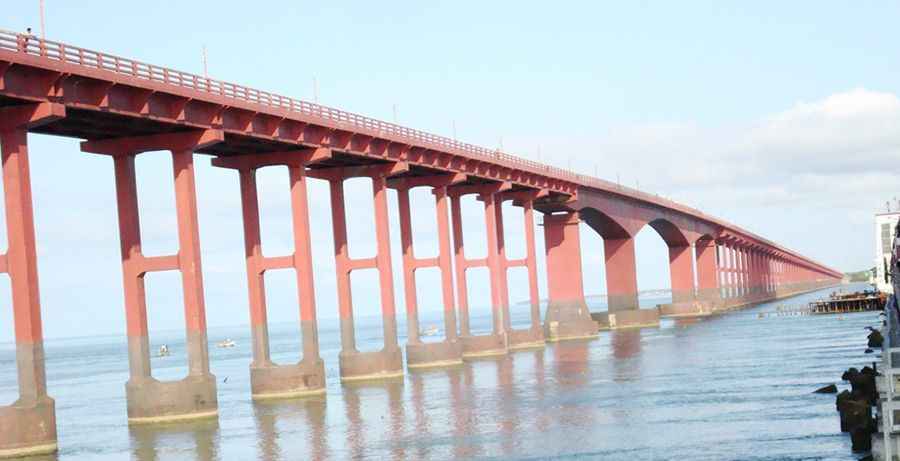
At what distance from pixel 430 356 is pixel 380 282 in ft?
26.2

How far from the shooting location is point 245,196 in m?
63.6

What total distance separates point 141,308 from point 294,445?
10.8 metres

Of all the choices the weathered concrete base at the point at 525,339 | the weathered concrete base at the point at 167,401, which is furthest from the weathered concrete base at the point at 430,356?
the weathered concrete base at the point at 167,401

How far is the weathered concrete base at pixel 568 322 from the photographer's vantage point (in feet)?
355

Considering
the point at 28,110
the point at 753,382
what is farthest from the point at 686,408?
the point at 28,110

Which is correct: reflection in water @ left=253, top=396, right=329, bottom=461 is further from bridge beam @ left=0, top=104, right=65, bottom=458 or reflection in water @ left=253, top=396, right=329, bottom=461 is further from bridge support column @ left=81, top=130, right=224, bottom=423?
bridge beam @ left=0, top=104, right=65, bottom=458

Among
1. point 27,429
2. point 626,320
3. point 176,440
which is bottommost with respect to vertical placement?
point 626,320

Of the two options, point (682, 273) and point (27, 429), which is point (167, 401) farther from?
point (682, 273)

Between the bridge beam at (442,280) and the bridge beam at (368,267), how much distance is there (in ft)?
16.9

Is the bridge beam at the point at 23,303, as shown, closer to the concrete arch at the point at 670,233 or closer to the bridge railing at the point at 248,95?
the bridge railing at the point at 248,95

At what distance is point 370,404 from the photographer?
5734 centimetres

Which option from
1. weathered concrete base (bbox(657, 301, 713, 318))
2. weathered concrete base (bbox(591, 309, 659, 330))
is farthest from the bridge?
weathered concrete base (bbox(657, 301, 713, 318))

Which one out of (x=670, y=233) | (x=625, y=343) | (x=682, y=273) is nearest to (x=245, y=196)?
(x=625, y=343)

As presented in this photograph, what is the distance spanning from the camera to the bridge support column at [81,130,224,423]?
51.5 meters
